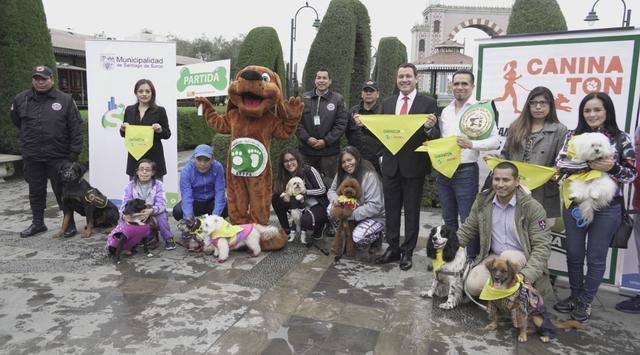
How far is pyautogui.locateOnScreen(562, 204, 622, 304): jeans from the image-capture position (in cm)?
318

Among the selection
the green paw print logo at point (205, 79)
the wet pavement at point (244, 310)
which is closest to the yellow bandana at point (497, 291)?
the wet pavement at point (244, 310)

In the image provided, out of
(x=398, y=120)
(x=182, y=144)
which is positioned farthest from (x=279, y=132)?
(x=182, y=144)

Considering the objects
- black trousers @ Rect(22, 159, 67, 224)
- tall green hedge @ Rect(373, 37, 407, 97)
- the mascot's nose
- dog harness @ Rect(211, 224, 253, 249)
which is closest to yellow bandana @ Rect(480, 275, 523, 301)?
dog harness @ Rect(211, 224, 253, 249)

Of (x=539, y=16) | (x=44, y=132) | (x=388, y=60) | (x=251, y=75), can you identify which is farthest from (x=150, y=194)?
(x=388, y=60)

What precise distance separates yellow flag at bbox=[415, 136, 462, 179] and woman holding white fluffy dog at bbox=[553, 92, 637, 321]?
773 mm

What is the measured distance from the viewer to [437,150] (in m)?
3.80

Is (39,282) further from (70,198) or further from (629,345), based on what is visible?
(629,345)

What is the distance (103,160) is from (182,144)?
7461 mm

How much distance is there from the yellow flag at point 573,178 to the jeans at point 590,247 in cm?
9

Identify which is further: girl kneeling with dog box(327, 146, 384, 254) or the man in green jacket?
girl kneeling with dog box(327, 146, 384, 254)

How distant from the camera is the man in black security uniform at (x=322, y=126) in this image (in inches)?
206

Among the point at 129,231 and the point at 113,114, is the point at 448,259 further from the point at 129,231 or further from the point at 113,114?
the point at 113,114

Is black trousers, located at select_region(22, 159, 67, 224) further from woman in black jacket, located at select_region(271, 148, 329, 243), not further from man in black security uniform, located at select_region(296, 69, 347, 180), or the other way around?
man in black security uniform, located at select_region(296, 69, 347, 180)

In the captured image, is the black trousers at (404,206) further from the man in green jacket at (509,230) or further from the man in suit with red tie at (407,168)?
the man in green jacket at (509,230)
